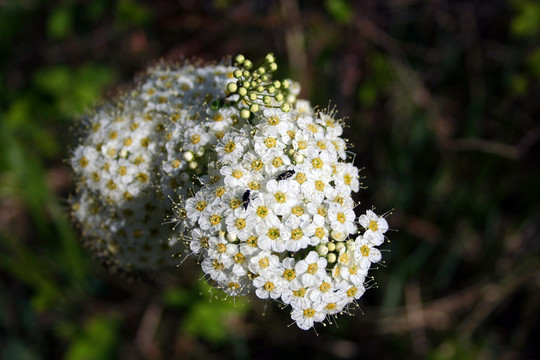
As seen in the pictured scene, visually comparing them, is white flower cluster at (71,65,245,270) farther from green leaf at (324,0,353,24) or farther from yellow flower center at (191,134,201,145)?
green leaf at (324,0,353,24)

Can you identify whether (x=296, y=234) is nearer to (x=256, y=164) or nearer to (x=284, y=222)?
(x=284, y=222)

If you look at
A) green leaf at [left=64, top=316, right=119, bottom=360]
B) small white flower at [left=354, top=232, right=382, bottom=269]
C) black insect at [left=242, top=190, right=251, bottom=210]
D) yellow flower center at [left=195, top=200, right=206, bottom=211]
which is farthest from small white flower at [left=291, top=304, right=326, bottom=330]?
green leaf at [left=64, top=316, right=119, bottom=360]

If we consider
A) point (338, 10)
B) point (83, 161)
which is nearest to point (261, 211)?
point (83, 161)

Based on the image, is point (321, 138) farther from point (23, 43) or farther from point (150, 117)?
point (23, 43)

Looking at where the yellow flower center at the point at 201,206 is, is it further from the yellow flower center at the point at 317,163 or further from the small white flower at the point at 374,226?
the small white flower at the point at 374,226

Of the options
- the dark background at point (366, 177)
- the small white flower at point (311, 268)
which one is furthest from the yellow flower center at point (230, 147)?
the dark background at point (366, 177)

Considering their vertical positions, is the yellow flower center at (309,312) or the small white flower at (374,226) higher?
the small white flower at (374,226)

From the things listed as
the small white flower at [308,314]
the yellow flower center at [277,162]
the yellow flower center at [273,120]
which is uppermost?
the yellow flower center at [273,120]

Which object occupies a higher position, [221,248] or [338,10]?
[338,10]
